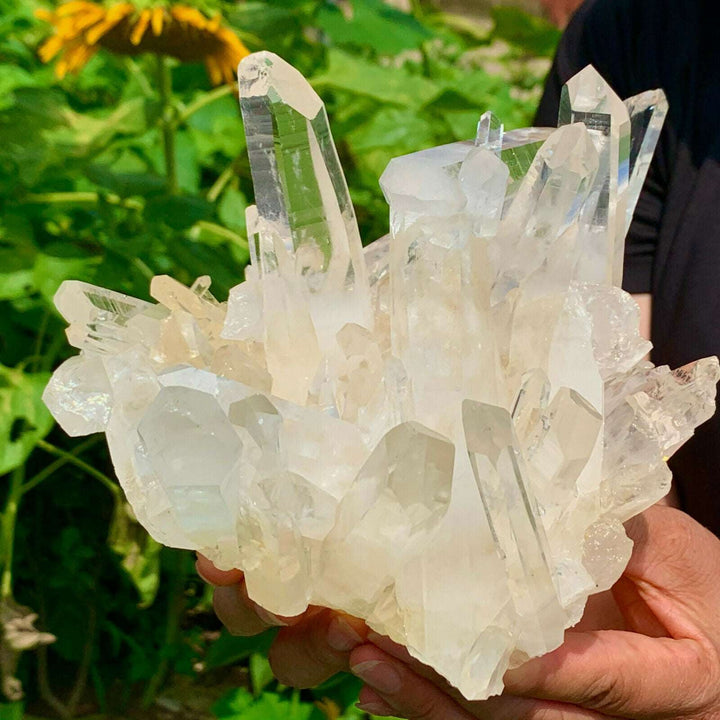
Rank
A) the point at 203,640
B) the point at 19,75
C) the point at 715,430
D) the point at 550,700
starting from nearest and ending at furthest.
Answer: the point at 550,700, the point at 715,430, the point at 19,75, the point at 203,640

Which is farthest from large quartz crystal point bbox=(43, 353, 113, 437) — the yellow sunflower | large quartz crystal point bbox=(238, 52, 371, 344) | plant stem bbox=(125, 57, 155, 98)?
plant stem bbox=(125, 57, 155, 98)

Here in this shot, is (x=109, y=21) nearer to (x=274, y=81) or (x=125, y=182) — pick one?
(x=125, y=182)

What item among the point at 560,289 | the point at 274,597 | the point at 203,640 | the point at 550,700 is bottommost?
the point at 203,640

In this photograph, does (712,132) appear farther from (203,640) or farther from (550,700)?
(203,640)

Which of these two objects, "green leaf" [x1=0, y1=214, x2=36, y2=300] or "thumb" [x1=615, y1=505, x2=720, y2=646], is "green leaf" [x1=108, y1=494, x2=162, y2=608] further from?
"thumb" [x1=615, y1=505, x2=720, y2=646]

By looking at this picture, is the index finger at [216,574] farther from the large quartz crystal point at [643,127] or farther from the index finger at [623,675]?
the large quartz crystal point at [643,127]

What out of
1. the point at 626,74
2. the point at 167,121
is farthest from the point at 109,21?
the point at 626,74

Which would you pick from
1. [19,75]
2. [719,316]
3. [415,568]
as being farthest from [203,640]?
[415,568]
